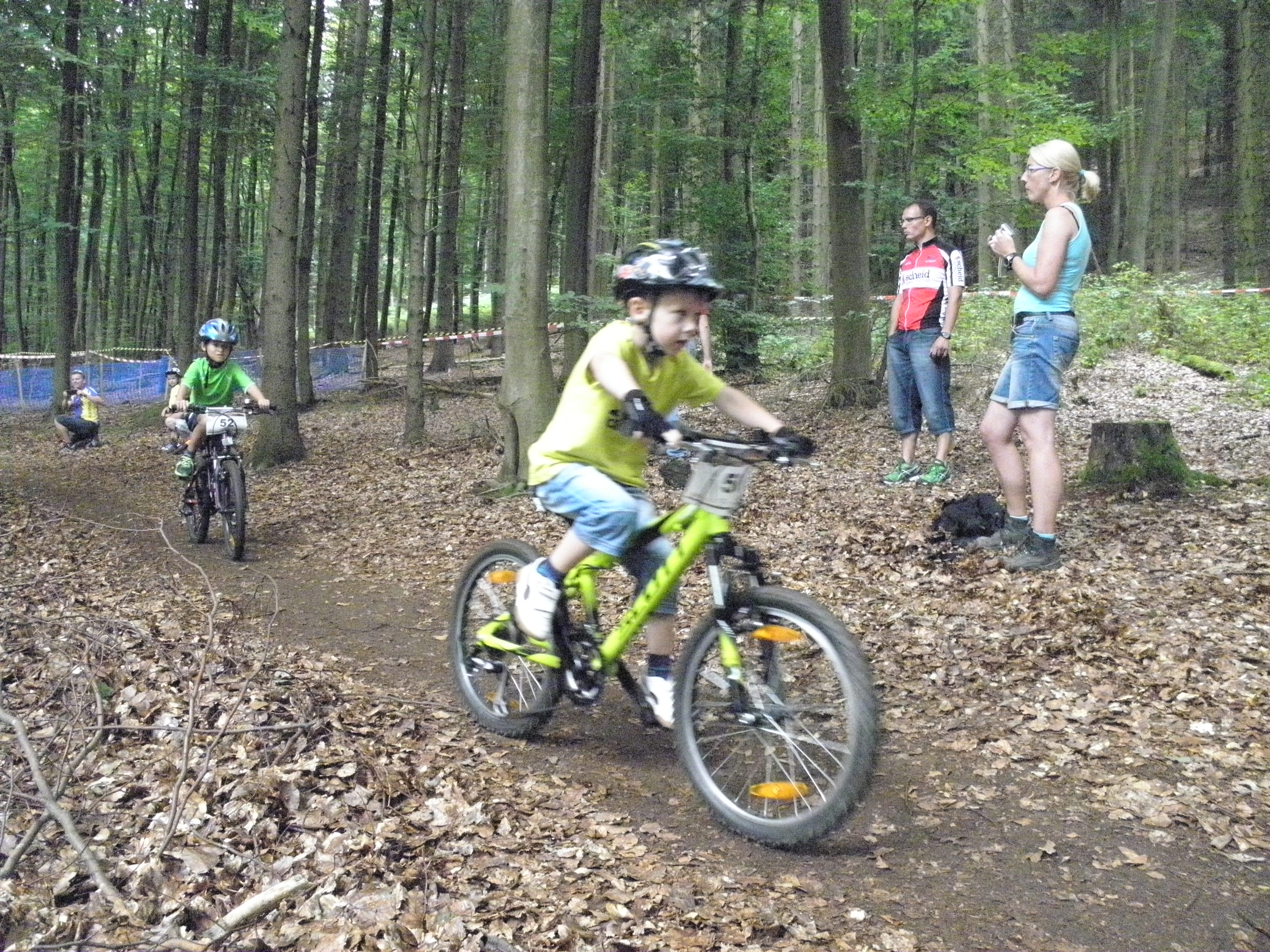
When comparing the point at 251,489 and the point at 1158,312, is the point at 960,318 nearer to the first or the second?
the point at 1158,312

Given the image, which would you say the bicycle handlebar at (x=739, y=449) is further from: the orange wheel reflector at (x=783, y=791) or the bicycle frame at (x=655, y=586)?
the orange wheel reflector at (x=783, y=791)

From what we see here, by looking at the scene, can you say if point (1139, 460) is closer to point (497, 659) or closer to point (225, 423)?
point (497, 659)

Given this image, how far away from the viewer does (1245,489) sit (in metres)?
→ 7.32

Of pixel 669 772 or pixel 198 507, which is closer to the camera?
pixel 669 772

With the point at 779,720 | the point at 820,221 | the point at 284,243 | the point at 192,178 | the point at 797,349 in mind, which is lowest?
the point at 779,720

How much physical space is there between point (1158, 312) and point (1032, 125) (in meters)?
3.98

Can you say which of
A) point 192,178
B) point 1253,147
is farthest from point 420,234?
point 1253,147

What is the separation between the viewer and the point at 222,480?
9336mm

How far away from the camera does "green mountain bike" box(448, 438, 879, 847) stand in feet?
11.1

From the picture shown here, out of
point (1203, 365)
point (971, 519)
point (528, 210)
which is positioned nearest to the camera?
point (971, 519)

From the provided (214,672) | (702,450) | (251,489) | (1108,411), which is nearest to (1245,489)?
(1108,411)

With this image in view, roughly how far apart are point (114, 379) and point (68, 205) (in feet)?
30.5

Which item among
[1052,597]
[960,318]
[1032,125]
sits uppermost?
[1032,125]

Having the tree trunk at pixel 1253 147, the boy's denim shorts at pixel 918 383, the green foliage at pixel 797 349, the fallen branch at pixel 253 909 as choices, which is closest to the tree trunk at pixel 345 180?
the green foliage at pixel 797 349
